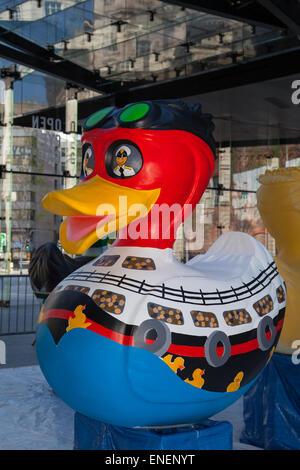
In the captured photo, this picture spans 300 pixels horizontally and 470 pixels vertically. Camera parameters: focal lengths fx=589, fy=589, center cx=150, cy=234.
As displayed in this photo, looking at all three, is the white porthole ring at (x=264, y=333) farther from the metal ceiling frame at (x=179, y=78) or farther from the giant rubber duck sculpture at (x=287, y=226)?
the metal ceiling frame at (x=179, y=78)

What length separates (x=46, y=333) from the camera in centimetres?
245

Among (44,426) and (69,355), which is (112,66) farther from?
(69,355)

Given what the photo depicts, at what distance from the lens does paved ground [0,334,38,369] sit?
5997 mm

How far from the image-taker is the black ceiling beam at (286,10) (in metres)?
6.89

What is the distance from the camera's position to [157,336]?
2.28 m

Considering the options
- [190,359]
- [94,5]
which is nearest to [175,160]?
[190,359]

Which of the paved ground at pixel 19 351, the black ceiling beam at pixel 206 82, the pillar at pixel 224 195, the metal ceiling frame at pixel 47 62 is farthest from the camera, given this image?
the pillar at pixel 224 195

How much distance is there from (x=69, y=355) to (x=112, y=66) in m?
9.17

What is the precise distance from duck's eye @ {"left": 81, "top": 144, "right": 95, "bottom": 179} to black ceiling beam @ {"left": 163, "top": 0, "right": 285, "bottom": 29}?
16.8 feet

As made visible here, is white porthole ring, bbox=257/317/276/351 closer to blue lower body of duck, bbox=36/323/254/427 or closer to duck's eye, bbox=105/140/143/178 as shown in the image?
blue lower body of duck, bbox=36/323/254/427

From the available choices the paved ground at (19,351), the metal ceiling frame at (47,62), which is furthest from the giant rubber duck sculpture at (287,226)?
the metal ceiling frame at (47,62)

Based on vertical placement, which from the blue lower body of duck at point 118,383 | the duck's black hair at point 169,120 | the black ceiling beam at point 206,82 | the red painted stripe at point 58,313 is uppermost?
the black ceiling beam at point 206,82

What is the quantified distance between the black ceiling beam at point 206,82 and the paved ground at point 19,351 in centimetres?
409

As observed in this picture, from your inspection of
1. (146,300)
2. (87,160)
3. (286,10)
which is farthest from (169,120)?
(286,10)
